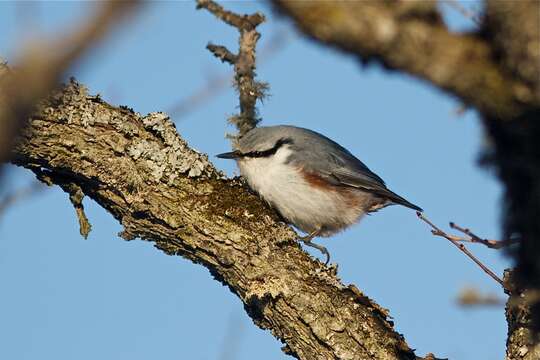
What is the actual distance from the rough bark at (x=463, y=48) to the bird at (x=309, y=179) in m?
2.66

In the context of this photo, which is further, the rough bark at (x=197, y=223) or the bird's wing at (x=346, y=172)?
the bird's wing at (x=346, y=172)

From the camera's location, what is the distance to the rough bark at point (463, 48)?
5.44 feet

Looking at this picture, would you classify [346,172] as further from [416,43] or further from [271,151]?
[416,43]

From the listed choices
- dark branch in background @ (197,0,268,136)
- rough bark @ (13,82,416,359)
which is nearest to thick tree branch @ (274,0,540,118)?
rough bark @ (13,82,416,359)

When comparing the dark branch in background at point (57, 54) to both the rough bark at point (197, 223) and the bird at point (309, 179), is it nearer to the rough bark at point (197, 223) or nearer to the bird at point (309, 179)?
the rough bark at point (197, 223)

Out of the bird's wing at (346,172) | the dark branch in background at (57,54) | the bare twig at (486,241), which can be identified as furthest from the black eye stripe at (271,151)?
the dark branch in background at (57,54)

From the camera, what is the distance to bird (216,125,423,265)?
4.67 metres

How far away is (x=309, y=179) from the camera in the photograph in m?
5.03

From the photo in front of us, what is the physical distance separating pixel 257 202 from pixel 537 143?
2252 mm

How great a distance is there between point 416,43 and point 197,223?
2098 mm

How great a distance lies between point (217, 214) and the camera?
3.63 metres

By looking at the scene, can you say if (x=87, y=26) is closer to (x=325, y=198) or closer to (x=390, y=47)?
(x=390, y=47)

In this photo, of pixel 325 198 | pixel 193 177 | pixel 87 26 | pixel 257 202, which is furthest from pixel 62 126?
pixel 87 26

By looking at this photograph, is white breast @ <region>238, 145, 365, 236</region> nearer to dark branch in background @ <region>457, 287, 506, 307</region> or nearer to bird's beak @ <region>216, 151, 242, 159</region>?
bird's beak @ <region>216, 151, 242, 159</region>
